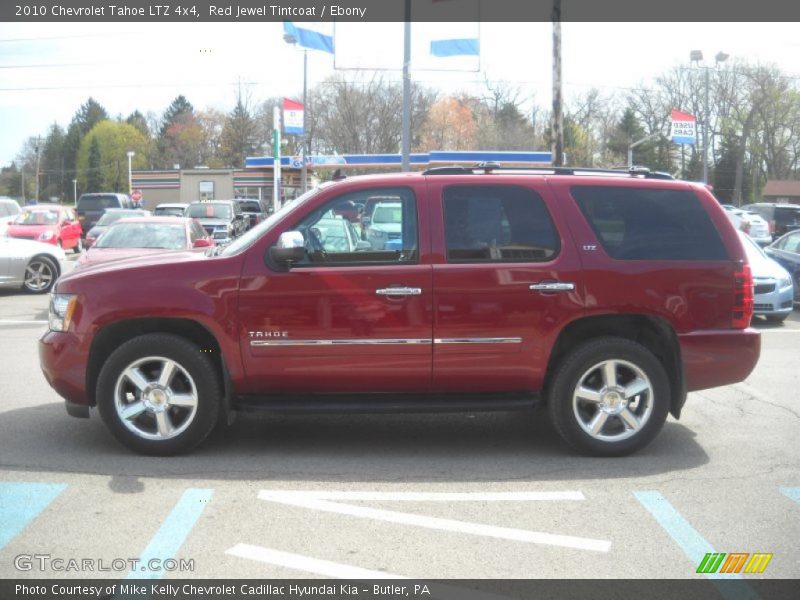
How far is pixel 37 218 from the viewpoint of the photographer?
24.1 m

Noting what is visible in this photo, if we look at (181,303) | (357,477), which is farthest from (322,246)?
(357,477)

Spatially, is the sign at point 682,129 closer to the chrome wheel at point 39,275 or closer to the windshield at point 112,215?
the windshield at point 112,215

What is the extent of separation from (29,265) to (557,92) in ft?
43.6

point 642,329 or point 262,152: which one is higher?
point 262,152

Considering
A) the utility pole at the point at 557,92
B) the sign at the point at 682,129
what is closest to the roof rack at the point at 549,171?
the utility pole at the point at 557,92

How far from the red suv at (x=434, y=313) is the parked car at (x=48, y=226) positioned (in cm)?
1790

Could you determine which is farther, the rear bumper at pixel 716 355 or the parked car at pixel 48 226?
the parked car at pixel 48 226

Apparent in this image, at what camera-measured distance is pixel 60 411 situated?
7273mm

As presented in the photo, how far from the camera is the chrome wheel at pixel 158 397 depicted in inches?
231

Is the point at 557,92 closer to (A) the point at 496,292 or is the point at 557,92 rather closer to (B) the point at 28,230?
(B) the point at 28,230

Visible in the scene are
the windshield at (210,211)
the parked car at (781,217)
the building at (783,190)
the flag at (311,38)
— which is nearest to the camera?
the flag at (311,38)

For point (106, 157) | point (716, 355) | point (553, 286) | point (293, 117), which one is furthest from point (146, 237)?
A: point (106, 157)
